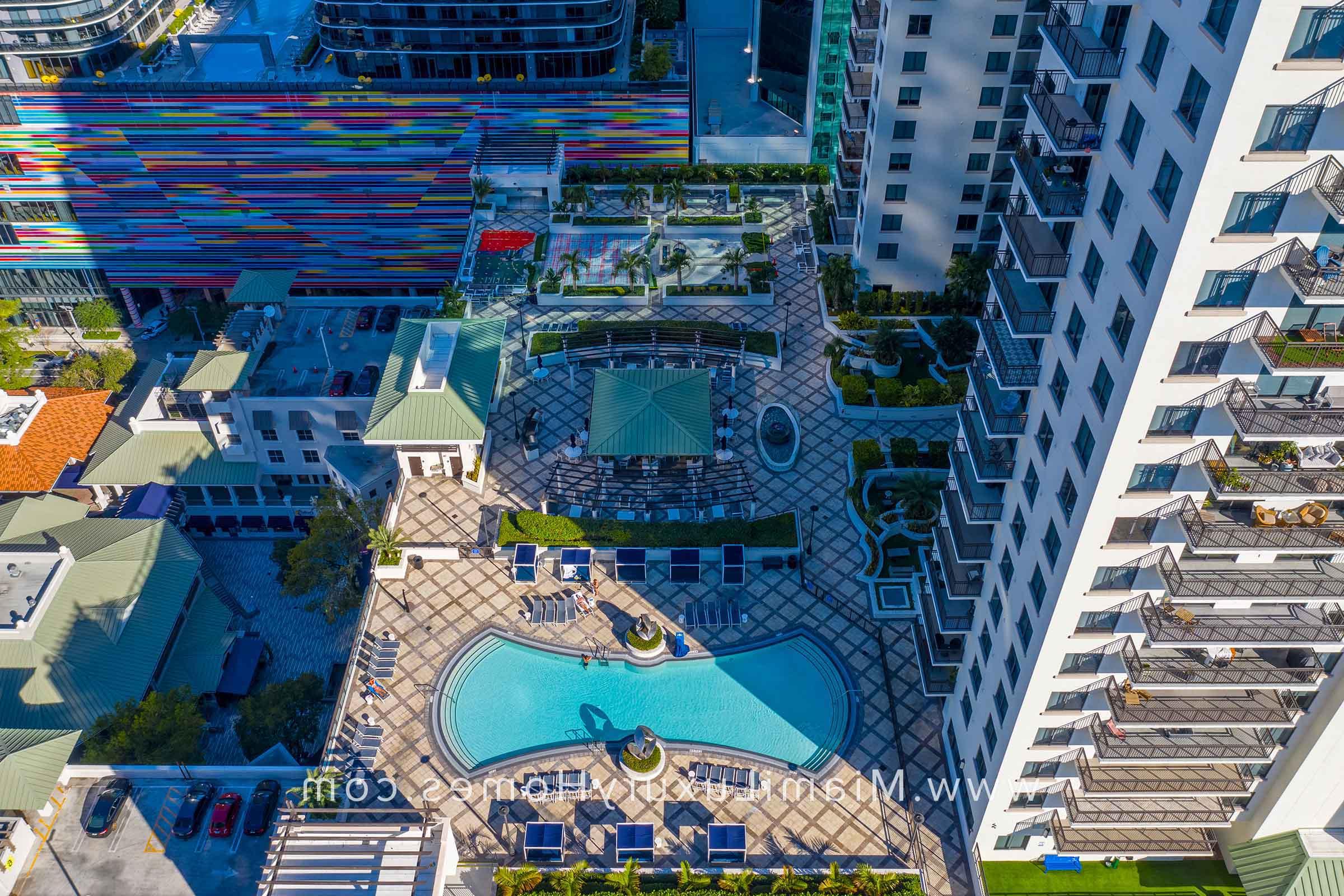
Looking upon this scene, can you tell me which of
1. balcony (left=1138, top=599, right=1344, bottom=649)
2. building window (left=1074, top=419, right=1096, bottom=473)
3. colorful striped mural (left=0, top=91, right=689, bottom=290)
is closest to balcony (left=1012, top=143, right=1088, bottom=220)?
building window (left=1074, top=419, right=1096, bottom=473)

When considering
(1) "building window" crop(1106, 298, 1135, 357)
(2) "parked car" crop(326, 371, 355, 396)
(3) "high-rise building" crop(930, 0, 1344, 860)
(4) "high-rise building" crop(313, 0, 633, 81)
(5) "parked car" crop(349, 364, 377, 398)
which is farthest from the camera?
(4) "high-rise building" crop(313, 0, 633, 81)

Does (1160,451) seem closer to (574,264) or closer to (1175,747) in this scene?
(1175,747)

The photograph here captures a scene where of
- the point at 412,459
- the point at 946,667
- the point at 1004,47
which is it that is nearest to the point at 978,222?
the point at 1004,47

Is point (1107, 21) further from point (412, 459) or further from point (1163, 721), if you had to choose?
point (412, 459)

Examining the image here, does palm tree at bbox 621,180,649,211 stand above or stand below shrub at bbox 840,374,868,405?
above

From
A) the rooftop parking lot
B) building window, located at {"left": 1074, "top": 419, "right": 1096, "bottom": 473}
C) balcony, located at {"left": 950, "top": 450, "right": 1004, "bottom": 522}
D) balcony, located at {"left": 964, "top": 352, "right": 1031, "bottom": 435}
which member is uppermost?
building window, located at {"left": 1074, "top": 419, "right": 1096, "bottom": 473}

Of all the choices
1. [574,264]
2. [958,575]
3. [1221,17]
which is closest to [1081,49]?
[1221,17]

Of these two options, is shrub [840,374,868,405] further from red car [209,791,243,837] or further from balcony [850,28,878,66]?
red car [209,791,243,837]
